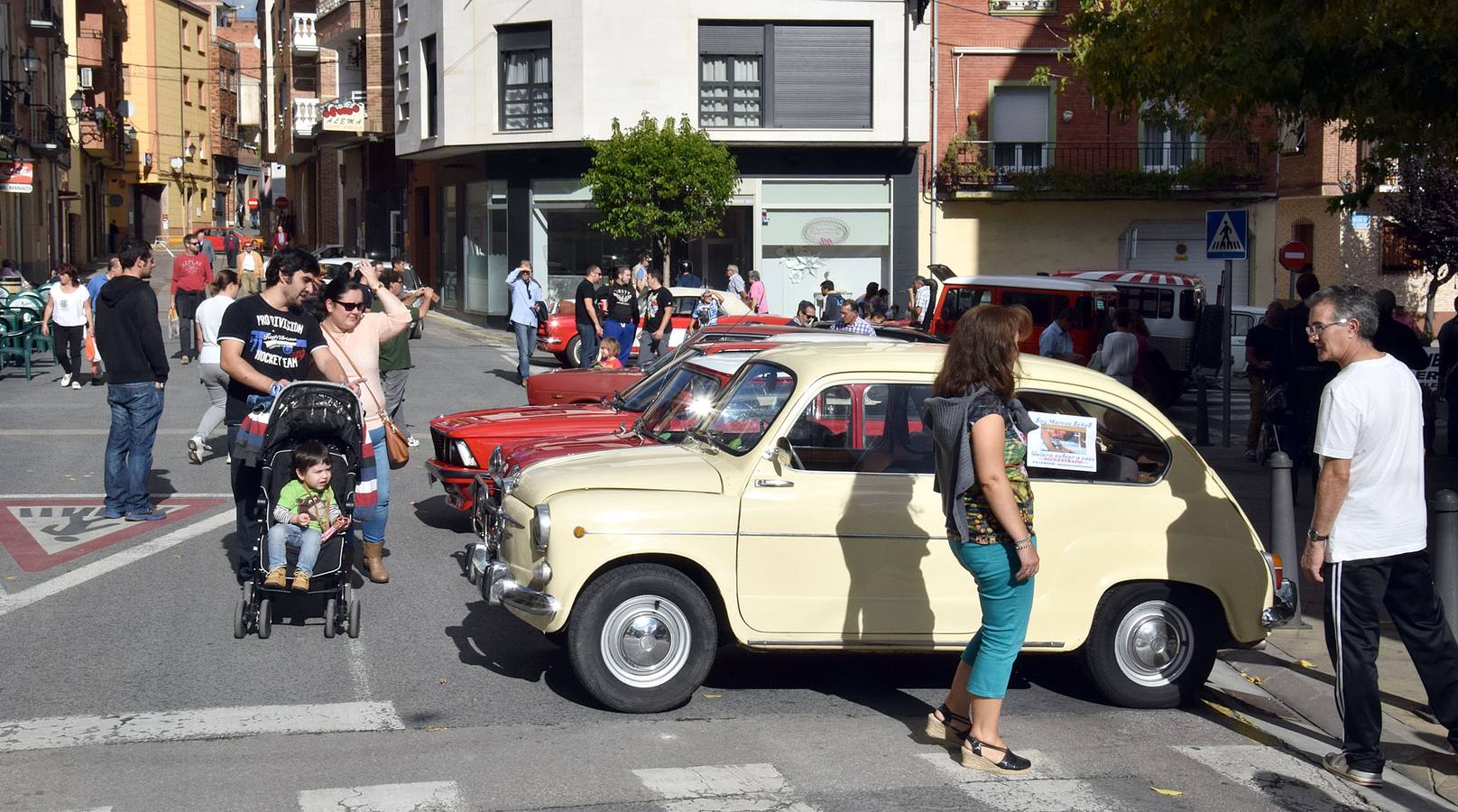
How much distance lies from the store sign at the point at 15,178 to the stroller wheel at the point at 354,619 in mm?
25092

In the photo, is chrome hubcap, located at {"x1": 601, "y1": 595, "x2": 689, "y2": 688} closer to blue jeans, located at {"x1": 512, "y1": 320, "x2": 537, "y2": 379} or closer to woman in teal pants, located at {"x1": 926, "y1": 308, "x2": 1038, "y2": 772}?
woman in teal pants, located at {"x1": 926, "y1": 308, "x2": 1038, "y2": 772}

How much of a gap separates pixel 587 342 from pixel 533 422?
9861mm

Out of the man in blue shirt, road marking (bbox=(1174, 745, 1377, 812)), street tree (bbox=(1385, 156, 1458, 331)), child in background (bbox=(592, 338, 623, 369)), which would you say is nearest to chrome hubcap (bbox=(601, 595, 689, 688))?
road marking (bbox=(1174, 745, 1377, 812))

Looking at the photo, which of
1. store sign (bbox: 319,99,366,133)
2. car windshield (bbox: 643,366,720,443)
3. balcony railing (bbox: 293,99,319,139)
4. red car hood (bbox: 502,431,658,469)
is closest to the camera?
red car hood (bbox: 502,431,658,469)

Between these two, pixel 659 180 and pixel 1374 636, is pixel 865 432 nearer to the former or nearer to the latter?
pixel 1374 636

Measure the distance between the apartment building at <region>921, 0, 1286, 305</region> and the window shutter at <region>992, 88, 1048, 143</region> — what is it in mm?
21

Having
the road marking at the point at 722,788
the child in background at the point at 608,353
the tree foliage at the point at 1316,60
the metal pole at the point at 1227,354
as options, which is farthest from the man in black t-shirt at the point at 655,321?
the road marking at the point at 722,788

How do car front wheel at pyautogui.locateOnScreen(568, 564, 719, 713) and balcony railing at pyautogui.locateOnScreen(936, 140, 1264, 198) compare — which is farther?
balcony railing at pyautogui.locateOnScreen(936, 140, 1264, 198)

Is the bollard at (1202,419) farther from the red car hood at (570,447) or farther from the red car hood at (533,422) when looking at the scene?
the red car hood at (570,447)

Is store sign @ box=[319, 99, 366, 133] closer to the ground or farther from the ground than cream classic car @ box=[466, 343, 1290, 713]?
farther from the ground

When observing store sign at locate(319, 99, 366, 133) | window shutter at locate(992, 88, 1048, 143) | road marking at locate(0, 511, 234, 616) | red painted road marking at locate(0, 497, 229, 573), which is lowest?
road marking at locate(0, 511, 234, 616)

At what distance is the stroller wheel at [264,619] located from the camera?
786 cm

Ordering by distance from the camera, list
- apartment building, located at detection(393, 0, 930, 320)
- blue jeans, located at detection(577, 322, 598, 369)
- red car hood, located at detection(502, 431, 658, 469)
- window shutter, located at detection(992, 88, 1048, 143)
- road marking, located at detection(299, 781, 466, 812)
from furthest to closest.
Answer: window shutter, located at detection(992, 88, 1048, 143), apartment building, located at detection(393, 0, 930, 320), blue jeans, located at detection(577, 322, 598, 369), red car hood, located at detection(502, 431, 658, 469), road marking, located at detection(299, 781, 466, 812)

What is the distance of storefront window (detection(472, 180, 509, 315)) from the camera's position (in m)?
33.8
